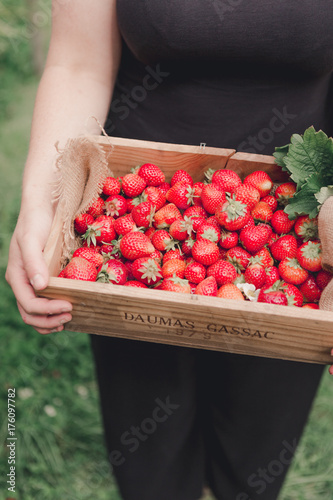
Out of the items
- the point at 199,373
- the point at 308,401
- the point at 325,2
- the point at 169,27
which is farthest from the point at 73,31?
the point at 308,401

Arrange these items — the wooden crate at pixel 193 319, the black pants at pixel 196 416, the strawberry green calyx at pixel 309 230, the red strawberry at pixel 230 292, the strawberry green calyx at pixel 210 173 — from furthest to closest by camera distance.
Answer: the black pants at pixel 196 416, the strawberry green calyx at pixel 210 173, the strawberry green calyx at pixel 309 230, the red strawberry at pixel 230 292, the wooden crate at pixel 193 319

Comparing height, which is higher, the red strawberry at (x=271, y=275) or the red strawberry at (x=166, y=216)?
the red strawberry at (x=166, y=216)

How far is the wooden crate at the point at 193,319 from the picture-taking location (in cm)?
94

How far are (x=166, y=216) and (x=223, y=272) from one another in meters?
0.22

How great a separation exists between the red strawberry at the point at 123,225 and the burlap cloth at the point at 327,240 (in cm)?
44

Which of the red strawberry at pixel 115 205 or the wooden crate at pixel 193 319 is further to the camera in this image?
the red strawberry at pixel 115 205

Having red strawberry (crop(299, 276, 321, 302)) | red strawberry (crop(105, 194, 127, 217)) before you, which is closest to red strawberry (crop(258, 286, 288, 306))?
red strawberry (crop(299, 276, 321, 302))

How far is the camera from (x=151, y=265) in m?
1.09

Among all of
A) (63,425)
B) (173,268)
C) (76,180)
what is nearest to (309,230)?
(173,268)

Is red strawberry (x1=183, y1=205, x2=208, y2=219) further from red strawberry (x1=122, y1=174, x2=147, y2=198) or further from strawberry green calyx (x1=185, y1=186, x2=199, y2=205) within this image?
red strawberry (x1=122, y1=174, x2=147, y2=198)

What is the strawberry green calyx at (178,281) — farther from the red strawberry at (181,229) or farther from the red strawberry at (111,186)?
the red strawberry at (111,186)

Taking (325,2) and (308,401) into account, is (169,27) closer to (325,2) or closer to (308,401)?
(325,2)

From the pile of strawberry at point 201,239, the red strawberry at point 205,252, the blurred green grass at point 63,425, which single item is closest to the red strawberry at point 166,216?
the pile of strawberry at point 201,239

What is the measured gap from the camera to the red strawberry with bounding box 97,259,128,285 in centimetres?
109
